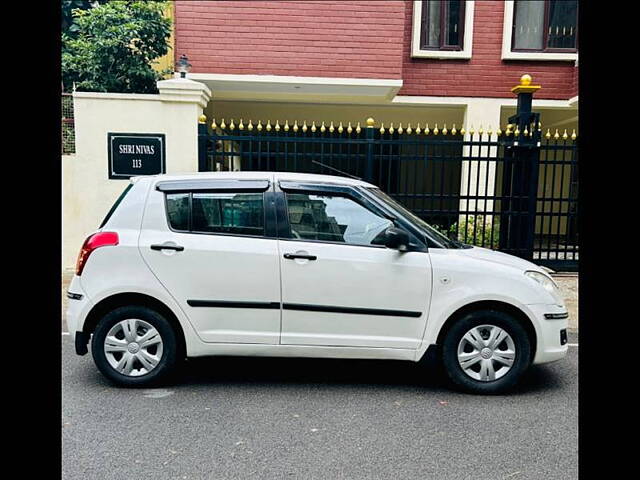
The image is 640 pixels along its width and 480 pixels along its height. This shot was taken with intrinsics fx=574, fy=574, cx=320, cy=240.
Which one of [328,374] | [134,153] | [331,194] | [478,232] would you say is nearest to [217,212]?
[331,194]

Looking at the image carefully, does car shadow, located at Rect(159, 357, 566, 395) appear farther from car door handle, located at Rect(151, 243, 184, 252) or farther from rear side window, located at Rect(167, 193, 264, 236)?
rear side window, located at Rect(167, 193, 264, 236)

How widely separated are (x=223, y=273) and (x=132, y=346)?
98 centimetres

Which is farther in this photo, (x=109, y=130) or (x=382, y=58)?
(x=382, y=58)

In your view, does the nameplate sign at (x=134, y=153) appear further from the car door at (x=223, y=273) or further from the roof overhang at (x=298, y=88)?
the car door at (x=223, y=273)

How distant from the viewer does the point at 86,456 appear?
3561 millimetres

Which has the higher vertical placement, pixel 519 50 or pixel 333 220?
pixel 519 50

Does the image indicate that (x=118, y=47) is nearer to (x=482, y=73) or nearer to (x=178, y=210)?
(x=482, y=73)

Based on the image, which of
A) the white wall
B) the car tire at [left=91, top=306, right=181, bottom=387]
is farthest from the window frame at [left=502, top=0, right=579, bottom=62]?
the car tire at [left=91, top=306, right=181, bottom=387]

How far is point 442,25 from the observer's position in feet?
39.9

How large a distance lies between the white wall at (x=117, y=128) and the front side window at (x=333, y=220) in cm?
472
